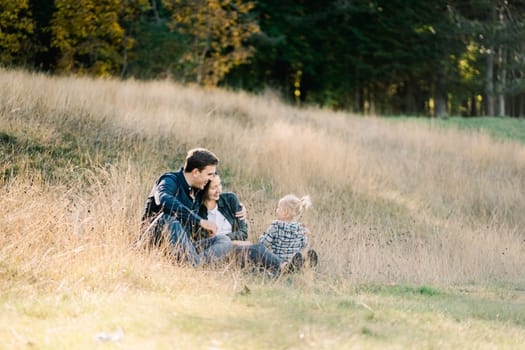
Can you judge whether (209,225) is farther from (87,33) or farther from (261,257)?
(87,33)

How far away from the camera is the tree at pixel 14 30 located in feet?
62.2

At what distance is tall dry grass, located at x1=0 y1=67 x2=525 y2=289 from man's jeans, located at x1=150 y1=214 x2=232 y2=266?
233 millimetres

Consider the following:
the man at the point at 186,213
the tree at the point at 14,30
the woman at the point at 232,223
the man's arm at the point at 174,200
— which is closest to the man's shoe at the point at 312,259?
the woman at the point at 232,223

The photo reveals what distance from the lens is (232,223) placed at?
7.70m

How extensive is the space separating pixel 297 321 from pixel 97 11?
17736mm

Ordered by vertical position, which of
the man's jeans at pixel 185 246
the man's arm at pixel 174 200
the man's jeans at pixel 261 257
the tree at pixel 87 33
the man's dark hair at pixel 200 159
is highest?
the tree at pixel 87 33

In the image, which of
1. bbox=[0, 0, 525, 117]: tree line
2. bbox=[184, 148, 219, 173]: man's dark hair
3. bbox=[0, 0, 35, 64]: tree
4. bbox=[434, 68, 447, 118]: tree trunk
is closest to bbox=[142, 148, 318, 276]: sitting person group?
bbox=[184, 148, 219, 173]: man's dark hair

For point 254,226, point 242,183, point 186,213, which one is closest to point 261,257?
point 186,213

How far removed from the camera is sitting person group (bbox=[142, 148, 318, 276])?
6688 millimetres

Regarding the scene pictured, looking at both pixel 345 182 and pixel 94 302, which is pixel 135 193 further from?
pixel 345 182

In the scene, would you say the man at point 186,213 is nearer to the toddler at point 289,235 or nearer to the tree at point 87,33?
the toddler at point 289,235

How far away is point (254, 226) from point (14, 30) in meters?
14.8

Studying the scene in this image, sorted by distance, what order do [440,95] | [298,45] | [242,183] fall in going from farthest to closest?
1. [298,45]
2. [440,95]
3. [242,183]

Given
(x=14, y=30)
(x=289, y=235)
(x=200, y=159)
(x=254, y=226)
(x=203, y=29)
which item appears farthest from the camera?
(x=203, y=29)
